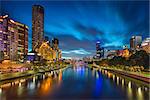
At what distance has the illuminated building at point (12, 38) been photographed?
12261 centimetres

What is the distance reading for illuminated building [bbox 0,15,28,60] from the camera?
12261 cm

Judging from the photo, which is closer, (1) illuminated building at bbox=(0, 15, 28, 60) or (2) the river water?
(2) the river water

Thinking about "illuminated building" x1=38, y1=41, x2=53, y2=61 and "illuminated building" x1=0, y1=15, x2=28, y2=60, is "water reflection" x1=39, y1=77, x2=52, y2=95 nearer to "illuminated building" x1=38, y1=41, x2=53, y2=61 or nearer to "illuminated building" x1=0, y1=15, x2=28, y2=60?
"illuminated building" x1=0, y1=15, x2=28, y2=60

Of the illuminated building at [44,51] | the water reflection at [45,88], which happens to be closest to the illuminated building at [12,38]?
the illuminated building at [44,51]

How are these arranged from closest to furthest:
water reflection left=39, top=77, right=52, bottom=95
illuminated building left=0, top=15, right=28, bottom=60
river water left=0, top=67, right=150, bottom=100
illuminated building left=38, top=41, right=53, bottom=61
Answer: river water left=0, top=67, right=150, bottom=100, water reflection left=39, top=77, right=52, bottom=95, illuminated building left=0, top=15, right=28, bottom=60, illuminated building left=38, top=41, right=53, bottom=61

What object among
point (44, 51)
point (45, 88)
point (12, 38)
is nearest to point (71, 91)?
point (45, 88)

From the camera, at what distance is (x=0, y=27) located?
384 feet

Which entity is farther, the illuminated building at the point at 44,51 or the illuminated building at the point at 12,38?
the illuminated building at the point at 44,51

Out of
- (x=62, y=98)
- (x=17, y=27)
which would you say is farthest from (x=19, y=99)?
(x=17, y=27)

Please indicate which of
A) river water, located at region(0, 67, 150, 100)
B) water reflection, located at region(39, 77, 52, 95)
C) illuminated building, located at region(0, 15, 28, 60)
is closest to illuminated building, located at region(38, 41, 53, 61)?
illuminated building, located at region(0, 15, 28, 60)

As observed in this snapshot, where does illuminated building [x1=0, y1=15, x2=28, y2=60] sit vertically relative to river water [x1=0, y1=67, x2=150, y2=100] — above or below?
above

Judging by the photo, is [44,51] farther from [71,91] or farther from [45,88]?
[71,91]

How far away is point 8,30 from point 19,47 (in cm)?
1720

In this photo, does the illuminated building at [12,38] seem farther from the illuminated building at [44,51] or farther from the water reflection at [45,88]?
the water reflection at [45,88]
